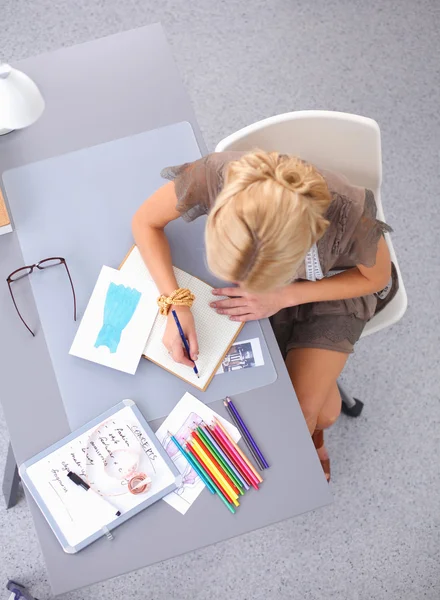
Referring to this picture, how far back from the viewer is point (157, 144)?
123 cm

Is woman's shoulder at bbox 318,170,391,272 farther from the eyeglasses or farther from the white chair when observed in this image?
the eyeglasses

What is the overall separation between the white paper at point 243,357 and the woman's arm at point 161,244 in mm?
62

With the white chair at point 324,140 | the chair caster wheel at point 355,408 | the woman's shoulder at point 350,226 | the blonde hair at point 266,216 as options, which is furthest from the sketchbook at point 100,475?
the chair caster wheel at point 355,408

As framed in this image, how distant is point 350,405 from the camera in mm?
1843

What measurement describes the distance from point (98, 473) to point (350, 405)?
98 cm

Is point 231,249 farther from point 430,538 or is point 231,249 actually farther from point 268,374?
point 430,538

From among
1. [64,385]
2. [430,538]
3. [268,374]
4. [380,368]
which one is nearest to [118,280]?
[64,385]

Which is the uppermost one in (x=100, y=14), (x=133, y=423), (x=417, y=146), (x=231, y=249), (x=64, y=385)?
(x=100, y=14)

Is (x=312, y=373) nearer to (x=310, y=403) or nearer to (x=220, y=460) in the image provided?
(x=310, y=403)

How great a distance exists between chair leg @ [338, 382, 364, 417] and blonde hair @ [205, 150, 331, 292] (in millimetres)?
948

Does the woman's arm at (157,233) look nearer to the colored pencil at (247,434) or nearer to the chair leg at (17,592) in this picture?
the colored pencil at (247,434)

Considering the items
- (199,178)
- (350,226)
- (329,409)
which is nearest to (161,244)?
(199,178)

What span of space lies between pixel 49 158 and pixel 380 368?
1203mm

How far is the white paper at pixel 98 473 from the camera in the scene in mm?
1060
